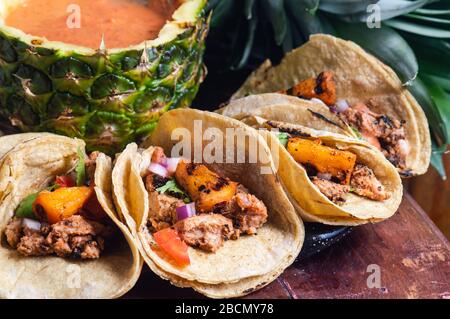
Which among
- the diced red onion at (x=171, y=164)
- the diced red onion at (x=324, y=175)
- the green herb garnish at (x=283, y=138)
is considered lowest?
the diced red onion at (x=171, y=164)

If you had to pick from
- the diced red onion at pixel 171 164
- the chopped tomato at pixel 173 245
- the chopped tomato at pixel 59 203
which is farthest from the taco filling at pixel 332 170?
the chopped tomato at pixel 59 203

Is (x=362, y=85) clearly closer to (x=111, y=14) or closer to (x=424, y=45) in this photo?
(x=424, y=45)

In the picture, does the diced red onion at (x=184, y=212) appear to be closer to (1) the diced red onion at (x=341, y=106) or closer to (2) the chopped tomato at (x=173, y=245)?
(2) the chopped tomato at (x=173, y=245)

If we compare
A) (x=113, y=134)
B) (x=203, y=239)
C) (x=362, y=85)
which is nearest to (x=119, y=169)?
(x=203, y=239)

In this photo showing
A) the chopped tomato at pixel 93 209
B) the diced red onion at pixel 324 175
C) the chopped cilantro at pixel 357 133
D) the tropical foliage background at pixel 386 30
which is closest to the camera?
the chopped tomato at pixel 93 209

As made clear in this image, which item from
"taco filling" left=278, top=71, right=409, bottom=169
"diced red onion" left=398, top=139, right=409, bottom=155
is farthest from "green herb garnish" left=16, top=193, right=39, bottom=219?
"diced red onion" left=398, top=139, right=409, bottom=155

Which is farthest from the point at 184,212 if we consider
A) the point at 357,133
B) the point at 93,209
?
the point at 357,133
